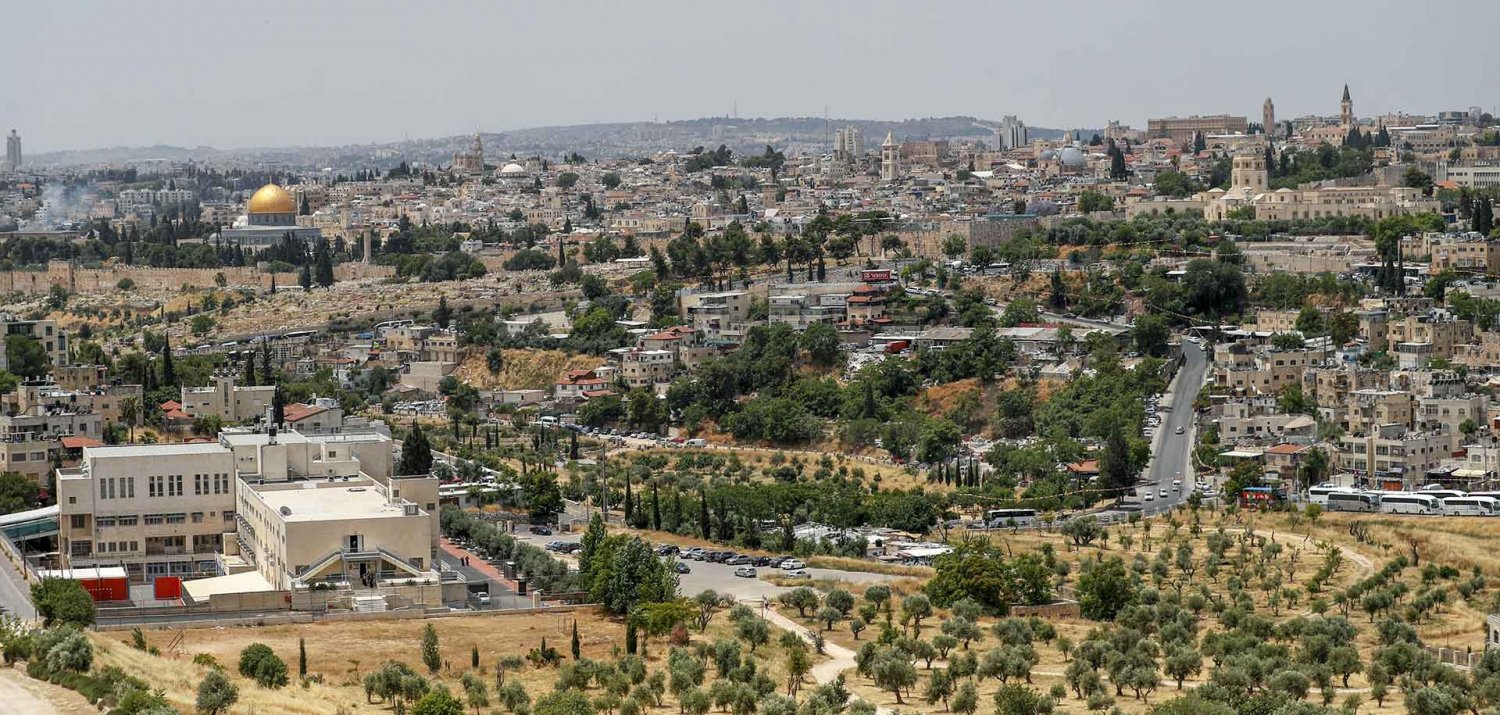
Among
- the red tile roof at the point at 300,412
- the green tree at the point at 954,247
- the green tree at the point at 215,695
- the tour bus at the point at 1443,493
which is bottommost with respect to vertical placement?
the tour bus at the point at 1443,493

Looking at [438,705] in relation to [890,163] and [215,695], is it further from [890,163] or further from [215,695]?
[890,163]

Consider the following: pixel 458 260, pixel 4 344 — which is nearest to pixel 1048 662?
pixel 4 344

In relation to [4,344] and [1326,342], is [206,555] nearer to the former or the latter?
[4,344]

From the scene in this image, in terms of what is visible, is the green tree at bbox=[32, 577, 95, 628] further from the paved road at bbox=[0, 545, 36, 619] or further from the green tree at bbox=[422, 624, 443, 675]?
the green tree at bbox=[422, 624, 443, 675]

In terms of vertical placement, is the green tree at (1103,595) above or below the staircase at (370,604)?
below

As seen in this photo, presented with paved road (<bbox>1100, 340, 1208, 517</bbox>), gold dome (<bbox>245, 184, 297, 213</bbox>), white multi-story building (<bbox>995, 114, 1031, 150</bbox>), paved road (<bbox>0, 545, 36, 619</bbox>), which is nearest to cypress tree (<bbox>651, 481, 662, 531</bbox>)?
paved road (<bbox>1100, 340, 1208, 517</bbox>)

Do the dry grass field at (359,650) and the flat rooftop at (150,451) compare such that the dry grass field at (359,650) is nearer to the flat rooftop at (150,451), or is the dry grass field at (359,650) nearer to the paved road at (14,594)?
the paved road at (14,594)

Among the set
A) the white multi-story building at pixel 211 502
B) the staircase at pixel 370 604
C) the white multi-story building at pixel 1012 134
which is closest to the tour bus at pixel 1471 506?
the white multi-story building at pixel 211 502

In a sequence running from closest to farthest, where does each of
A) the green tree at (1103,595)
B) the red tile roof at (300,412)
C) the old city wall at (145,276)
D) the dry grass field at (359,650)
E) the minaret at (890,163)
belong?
the dry grass field at (359,650) < the green tree at (1103,595) < the red tile roof at (300,412) < the old city wall at (145,276) < the minaret at (890,163)
